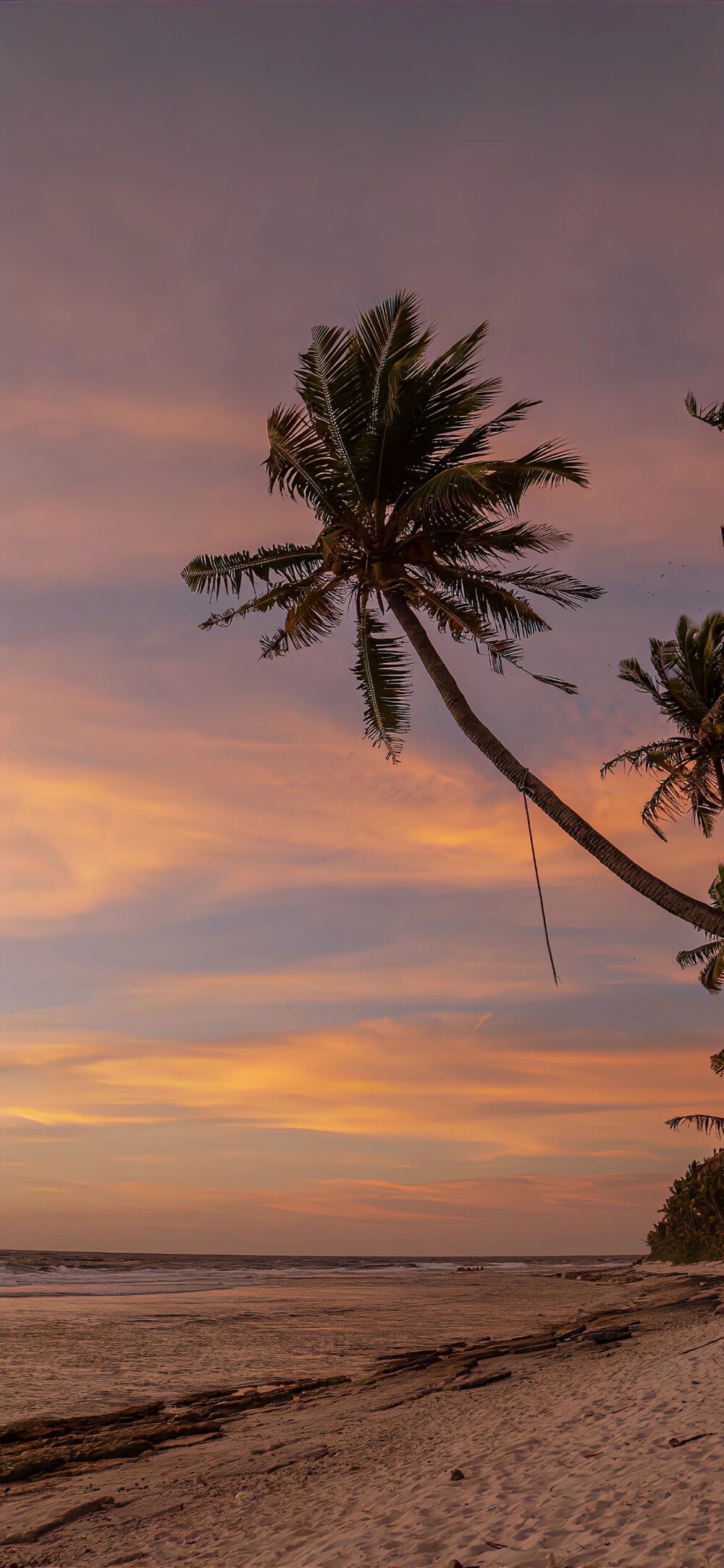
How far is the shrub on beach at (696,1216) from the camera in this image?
36.4m

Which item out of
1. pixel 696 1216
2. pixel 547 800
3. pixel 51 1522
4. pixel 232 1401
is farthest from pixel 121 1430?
pixel 696 1216

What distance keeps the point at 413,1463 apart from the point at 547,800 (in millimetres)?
6674

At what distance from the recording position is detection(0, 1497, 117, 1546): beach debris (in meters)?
7.93

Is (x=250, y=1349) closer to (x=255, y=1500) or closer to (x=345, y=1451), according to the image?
(x=345, y=1451)

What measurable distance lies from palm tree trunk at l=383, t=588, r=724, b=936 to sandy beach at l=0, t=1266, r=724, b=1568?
4.54m

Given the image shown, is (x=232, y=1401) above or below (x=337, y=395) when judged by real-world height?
below

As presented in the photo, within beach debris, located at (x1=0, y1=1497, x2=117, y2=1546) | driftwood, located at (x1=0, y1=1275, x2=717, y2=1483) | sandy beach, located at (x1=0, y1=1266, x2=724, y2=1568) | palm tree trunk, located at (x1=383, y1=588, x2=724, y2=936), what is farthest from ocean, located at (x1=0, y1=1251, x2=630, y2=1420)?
palm tree trunk, located at (x1=383, y1=588, x2=724, y2=936)

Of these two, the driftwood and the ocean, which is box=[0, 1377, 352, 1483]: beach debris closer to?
the driftwood

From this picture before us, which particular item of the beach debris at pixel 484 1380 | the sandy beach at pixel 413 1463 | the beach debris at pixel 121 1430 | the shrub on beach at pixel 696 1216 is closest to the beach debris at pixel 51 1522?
the sandy beach at pixel 413 1463

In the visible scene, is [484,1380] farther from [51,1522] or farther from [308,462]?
[308,462]

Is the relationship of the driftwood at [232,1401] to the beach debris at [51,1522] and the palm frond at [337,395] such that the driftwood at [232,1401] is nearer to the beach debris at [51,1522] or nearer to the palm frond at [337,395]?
the beach debris at [51,1522]

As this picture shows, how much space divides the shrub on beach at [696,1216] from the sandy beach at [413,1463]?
1855cm

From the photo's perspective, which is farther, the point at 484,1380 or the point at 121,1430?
the point at 484,1380

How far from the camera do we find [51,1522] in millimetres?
8305
